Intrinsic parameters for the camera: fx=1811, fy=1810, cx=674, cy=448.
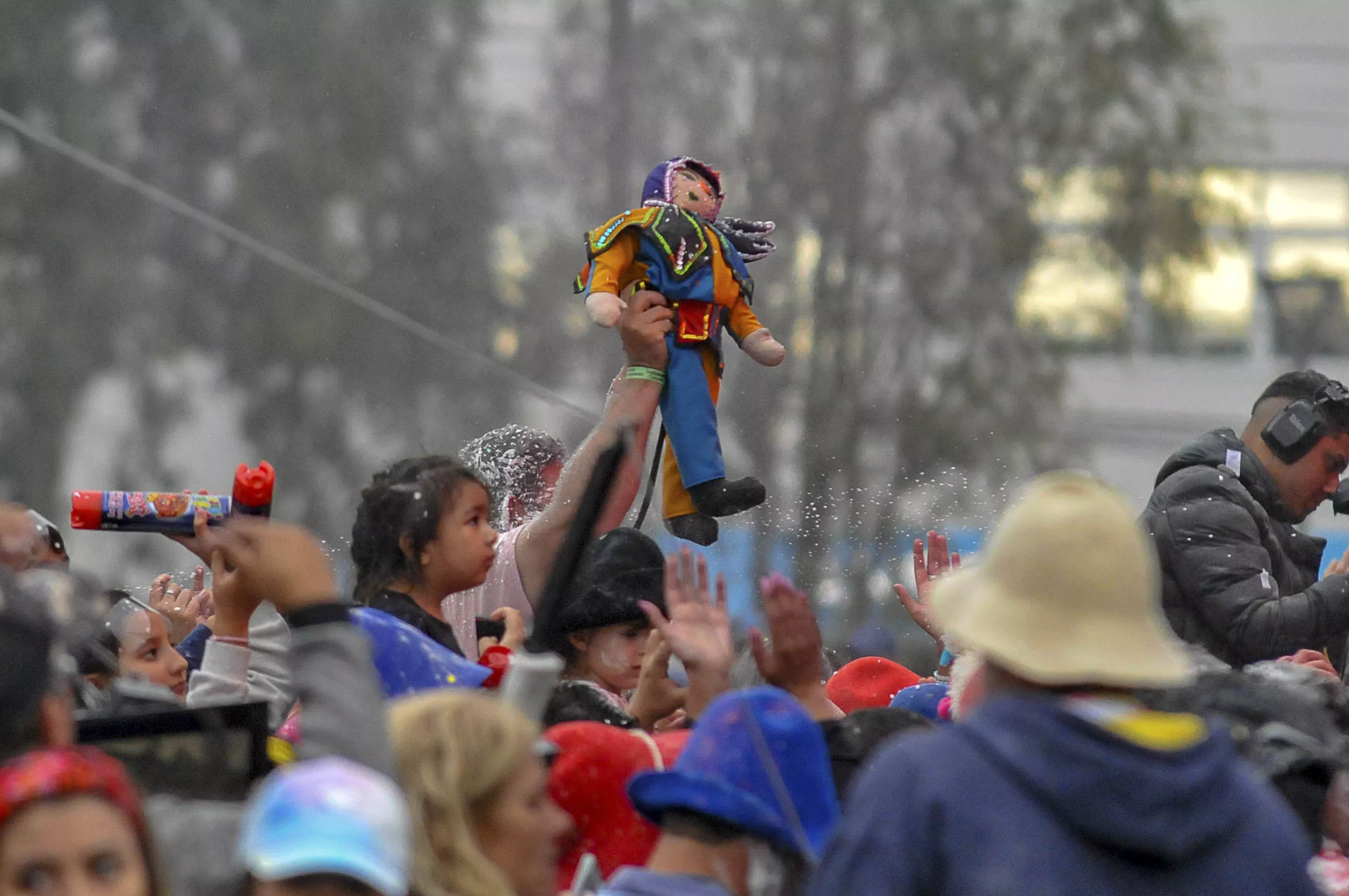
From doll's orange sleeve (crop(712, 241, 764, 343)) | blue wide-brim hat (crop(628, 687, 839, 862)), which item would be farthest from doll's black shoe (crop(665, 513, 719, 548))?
blue wide-brim hat (crop(628, 687, 839, 862))

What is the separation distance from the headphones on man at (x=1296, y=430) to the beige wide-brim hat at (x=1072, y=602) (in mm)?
2597

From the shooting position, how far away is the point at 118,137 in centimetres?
962

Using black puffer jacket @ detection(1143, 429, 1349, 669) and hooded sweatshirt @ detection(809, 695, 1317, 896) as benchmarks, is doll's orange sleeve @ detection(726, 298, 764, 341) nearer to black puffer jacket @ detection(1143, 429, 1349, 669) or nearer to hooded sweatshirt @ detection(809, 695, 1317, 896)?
black puffer jacket @ detection(1143, 429, 1349, 669)

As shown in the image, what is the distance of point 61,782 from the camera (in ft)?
6.20

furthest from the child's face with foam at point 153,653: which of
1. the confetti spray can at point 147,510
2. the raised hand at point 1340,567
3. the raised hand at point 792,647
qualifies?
the raised hand at point 1340,567

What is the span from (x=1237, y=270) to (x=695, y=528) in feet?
19.9

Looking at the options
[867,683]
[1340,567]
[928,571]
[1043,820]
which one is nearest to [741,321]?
[928,571]

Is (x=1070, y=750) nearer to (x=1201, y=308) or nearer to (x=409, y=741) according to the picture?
(x=409, y=741)

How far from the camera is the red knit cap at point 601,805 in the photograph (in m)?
2.65

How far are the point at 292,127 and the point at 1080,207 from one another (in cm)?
420

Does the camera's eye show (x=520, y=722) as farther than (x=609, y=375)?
No

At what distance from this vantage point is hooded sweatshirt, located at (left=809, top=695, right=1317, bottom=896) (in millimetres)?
1776

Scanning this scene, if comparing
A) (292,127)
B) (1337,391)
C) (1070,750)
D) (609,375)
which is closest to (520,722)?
(1070,750)

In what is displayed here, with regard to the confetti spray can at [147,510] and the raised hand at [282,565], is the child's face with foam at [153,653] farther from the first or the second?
the raised hand at [282,565]
